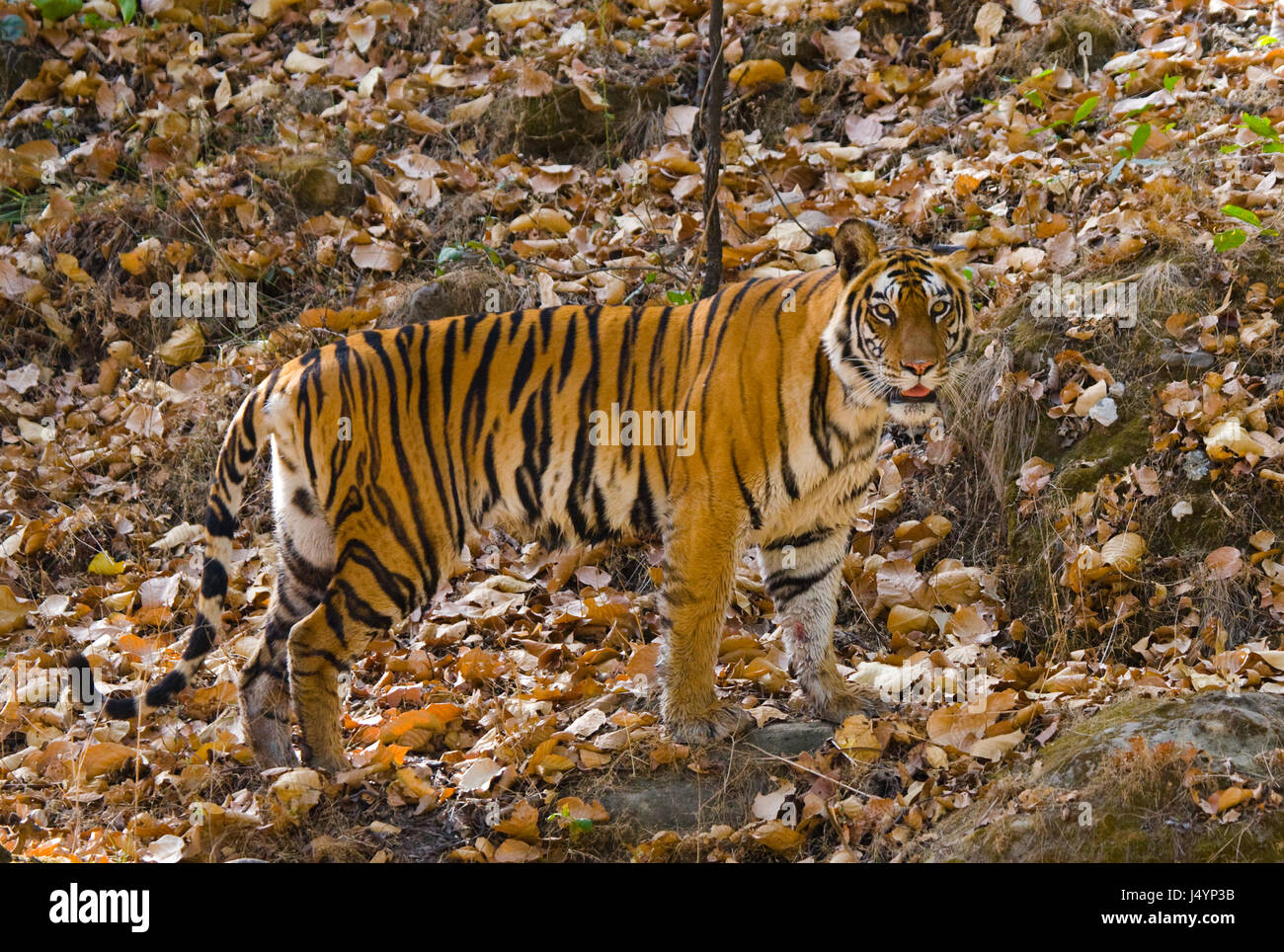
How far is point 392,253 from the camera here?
300 inches

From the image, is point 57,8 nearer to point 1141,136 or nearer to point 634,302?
point 634,302

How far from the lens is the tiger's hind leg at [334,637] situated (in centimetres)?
462

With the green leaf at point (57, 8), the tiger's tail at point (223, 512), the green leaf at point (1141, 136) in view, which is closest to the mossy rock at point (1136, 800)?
the tiger's tail at point (223, 512)

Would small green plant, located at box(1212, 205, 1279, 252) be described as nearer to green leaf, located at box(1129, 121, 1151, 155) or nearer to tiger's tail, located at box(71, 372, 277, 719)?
green leaf, located at box(1129, 121, 1151, 155)

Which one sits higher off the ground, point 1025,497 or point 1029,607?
point 1025,497

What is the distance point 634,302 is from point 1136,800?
4.04 meters

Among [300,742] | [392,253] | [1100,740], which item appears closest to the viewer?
[1100,740]

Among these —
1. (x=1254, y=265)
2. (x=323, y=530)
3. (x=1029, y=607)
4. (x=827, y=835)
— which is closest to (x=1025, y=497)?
(x=1029, y=607)

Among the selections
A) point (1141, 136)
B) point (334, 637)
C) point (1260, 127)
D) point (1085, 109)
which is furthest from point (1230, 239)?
point (334, 637)

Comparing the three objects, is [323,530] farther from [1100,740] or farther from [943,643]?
[1100,740]

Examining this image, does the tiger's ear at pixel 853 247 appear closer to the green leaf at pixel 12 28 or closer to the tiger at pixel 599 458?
the tiger at pixel 599 458

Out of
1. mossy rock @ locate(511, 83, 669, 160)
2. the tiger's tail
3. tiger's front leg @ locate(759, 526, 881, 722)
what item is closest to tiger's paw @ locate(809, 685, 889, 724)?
tiger's front leg @ locate(759, 526, 881, 722)

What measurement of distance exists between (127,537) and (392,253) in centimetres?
226

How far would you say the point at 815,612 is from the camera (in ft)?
16.0
